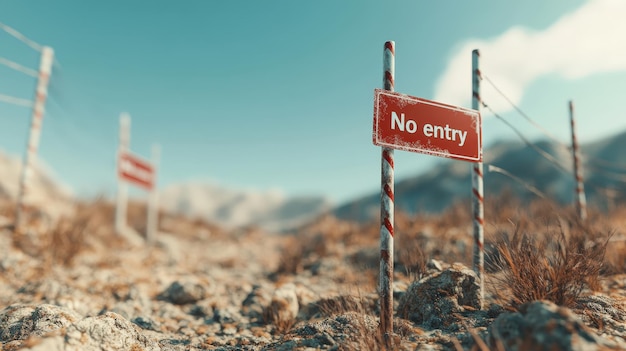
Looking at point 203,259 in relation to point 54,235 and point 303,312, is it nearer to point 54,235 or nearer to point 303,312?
point 54,235

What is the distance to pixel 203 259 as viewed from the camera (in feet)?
36.8

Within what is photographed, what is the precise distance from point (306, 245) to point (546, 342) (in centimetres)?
799

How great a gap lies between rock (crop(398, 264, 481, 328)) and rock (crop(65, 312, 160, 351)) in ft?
7.66

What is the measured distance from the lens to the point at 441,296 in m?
3.44

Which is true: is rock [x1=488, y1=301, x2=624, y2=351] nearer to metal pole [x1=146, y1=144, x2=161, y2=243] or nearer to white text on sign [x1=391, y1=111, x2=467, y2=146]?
Answer: white text on sign [x1=391, y1=111, x2=467, y2=146]

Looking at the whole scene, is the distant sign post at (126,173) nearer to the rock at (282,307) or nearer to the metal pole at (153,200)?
the metal pole at (153,200)

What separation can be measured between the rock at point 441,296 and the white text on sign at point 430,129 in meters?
1.29

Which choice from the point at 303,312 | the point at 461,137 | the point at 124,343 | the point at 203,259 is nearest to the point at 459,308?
the point at 461,137

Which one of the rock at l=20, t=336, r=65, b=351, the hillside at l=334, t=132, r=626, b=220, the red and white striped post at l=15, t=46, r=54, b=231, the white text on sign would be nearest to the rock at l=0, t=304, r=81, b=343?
the rock at l=20, t=336, r=65, b=351

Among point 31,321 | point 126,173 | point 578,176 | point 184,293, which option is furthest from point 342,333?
point 126,173

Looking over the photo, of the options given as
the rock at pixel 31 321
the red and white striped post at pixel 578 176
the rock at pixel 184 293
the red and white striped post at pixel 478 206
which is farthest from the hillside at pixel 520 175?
the rock at pixel 31 321

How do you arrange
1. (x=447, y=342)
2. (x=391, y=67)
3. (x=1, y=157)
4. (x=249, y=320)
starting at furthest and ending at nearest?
(x=1, y=157), (x=249, y=320), (x=391, y=67), (x=447, y=342)

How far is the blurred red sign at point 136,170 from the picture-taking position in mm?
11803

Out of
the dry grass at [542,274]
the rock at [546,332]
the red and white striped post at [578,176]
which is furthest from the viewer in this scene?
the red and white striped post at [578,176]
